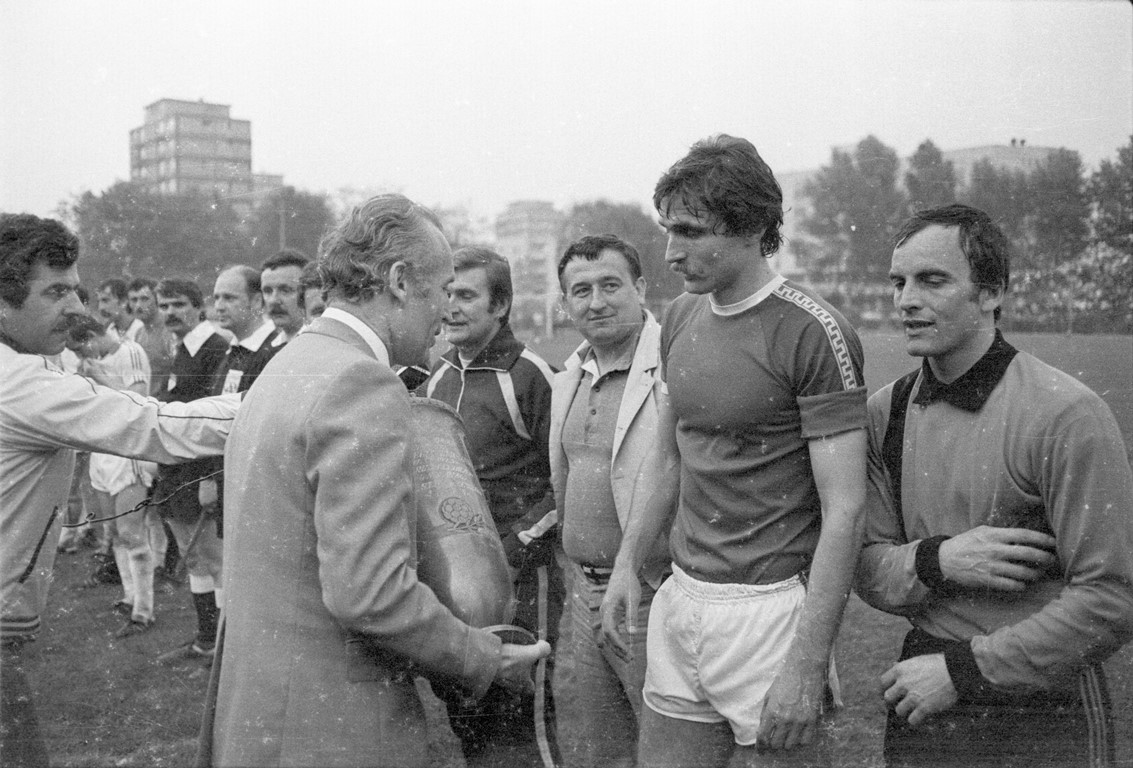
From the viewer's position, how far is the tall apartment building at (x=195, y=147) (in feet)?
15.1

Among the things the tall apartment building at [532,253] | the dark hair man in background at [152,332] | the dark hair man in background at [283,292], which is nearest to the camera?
the tall apartment building at [532,253]

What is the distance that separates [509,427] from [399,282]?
1783 millimetres

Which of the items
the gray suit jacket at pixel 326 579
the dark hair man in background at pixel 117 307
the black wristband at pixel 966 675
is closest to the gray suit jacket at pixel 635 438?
the black wristband at pixel 966 675

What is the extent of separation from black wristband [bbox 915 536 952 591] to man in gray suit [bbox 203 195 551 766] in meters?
0.96

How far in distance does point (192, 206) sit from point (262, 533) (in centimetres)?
409

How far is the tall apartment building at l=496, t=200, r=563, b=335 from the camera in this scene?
457 cm

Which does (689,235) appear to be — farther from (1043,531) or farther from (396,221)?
(1043,531)

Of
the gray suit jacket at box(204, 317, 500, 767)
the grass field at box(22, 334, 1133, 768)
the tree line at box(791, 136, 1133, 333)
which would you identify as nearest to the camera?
the gray suit jacket at box(204, 317, 500, 767)

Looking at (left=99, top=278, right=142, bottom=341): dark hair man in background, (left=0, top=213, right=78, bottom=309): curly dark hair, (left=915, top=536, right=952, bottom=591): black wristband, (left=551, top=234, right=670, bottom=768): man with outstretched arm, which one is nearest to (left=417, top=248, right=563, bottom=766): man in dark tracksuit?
(left=551, top=234, right=670, bottom=768): man with outstretched arm

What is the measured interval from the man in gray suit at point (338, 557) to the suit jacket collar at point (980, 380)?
1.20m

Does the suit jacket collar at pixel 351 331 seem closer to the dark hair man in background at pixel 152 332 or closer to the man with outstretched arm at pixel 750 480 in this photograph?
the man with outstretched arm at pixel 750 480

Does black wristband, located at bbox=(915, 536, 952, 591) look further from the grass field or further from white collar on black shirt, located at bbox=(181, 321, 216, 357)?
white collar on black shirt, located at bbox=(181, 321, 216, 357)

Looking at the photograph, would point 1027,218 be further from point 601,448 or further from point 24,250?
point 24,250

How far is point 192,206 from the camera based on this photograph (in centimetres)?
531
